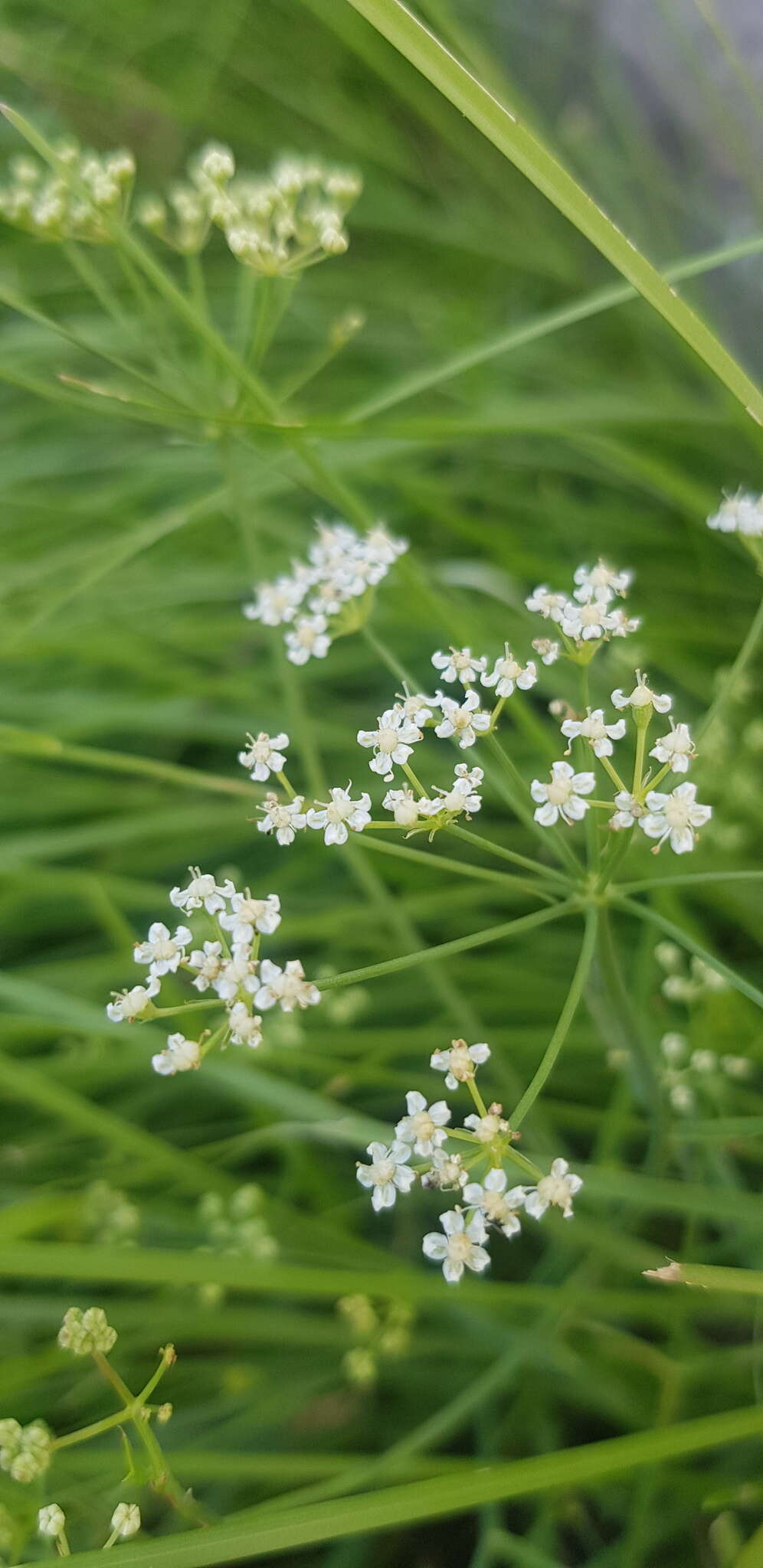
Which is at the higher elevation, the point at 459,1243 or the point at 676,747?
the point at 676,747

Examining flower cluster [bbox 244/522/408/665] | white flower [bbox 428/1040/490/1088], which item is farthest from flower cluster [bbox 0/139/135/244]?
white flower [bbox 428/1040/490/1088]

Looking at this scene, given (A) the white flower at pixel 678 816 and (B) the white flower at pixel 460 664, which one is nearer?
(A) the white flower at pixel 678 816

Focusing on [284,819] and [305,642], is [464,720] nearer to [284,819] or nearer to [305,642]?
[284,819]

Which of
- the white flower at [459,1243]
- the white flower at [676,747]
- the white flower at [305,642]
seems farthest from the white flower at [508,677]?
the white flower at [459,1243]

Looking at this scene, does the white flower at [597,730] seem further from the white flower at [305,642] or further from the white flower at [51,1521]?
the white flower at [51,1521]

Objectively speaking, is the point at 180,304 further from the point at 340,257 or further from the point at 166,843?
the point at 340,257

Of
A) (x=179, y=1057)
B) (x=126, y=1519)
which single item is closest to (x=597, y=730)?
(x=179, y=1057)

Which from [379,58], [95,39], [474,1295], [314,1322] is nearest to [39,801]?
[314,1322]
